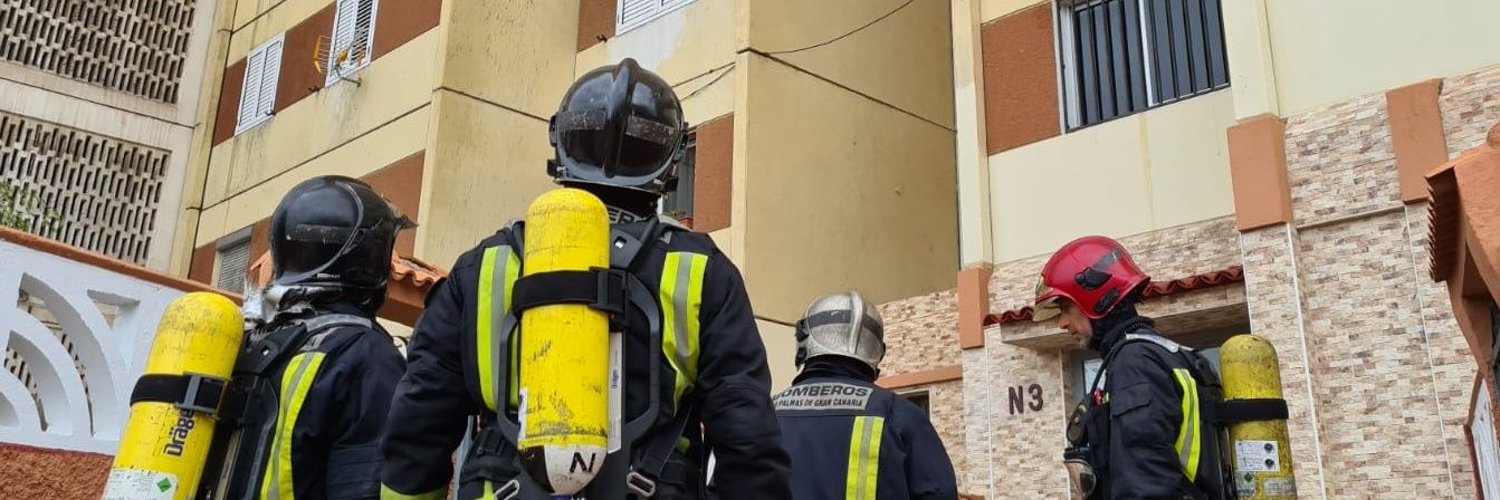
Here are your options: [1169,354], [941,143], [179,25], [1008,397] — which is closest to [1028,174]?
[1008,397]

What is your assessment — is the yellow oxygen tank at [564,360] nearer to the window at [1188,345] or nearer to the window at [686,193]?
the window at [1188,345]

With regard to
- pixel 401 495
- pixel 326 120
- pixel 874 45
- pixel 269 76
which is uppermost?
pixel 269 76

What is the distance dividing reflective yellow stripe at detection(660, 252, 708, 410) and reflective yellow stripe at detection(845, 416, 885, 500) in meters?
1.85

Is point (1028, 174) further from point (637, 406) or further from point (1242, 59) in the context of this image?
point (637, 406)

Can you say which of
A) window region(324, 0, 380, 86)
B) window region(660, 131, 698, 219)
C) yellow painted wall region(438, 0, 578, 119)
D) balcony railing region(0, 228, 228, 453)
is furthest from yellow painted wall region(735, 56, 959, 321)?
balcony railing region(0, 228, 228, 453)

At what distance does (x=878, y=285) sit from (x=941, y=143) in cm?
241

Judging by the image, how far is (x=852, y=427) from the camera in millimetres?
4410

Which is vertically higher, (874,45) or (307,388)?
(874,45)

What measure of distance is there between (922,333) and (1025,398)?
148 centimetres

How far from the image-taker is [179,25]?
18.5 meters

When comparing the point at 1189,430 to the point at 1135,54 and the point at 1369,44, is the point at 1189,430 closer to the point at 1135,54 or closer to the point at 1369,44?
the point at 1369,44

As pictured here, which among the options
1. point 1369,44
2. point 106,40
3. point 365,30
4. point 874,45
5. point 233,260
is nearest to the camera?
point 1369,44

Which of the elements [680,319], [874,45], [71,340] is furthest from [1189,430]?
[874,45]

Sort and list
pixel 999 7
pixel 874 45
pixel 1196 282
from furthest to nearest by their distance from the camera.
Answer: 1. pixel 874 45
2. pixel 999 7
3. pixel 1196 282
